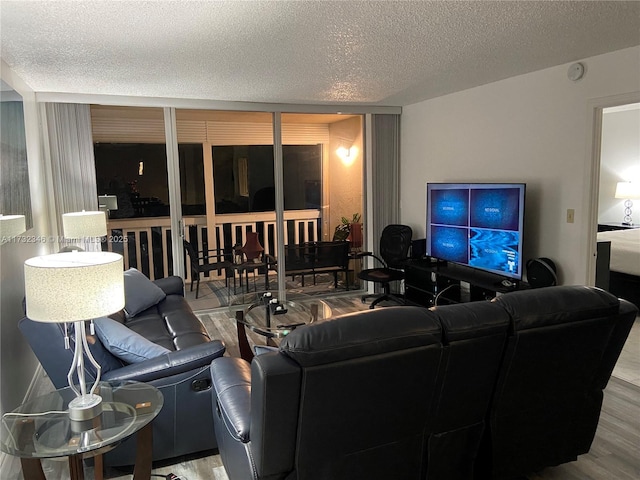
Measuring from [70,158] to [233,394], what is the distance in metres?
3.93

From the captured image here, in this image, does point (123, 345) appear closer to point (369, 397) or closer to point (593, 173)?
point (369, 397)

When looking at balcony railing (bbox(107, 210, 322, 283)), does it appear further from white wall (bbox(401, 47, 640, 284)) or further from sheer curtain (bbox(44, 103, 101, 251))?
white wall (bbox(401, 47, 640, 284))

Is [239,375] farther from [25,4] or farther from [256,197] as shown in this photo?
[256,197]

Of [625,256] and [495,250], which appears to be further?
[625,256]

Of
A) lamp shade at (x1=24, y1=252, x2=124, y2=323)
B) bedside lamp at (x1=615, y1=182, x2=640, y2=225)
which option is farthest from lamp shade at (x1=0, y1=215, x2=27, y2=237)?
bedside lamp at (x1=615, y1=182, x2=640, y2=225)

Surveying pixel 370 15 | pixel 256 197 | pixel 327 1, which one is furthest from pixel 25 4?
pixel 256 197

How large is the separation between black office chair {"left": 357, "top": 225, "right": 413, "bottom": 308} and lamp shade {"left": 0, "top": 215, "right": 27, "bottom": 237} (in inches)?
136

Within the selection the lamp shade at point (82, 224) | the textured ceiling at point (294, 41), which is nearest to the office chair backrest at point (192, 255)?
the lamp shade at point (82, 224)

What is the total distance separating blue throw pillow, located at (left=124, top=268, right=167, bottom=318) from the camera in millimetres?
3871

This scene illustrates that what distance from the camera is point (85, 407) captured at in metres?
2.03

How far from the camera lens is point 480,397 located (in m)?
2.04

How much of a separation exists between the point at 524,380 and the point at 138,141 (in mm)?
4671

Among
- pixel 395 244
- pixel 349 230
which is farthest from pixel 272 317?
pixel 349 230

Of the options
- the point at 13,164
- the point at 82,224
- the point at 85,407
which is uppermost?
the point at 13,164
